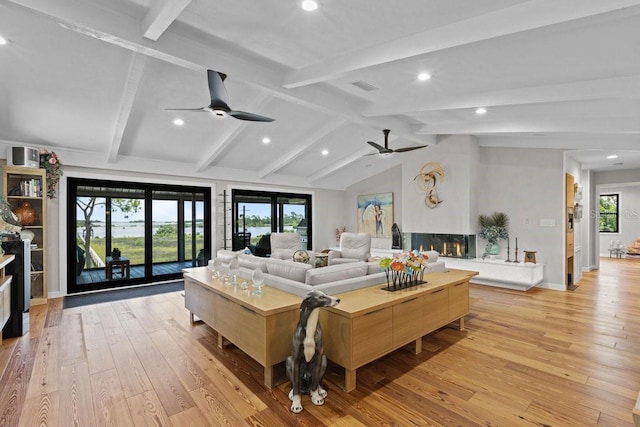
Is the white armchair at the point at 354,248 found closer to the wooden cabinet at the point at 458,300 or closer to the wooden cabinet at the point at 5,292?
the wooden cabinet at the point at 458,300

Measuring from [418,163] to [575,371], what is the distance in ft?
Result: 16.8

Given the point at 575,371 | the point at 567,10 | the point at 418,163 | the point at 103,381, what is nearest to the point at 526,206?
the point at 418,163

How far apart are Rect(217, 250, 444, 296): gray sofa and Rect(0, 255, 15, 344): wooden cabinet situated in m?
2.32

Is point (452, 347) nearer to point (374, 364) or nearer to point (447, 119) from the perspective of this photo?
point (374, 364)

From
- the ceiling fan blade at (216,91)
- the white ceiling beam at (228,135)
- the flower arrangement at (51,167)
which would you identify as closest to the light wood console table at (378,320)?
the ceiling fan blade at (216,91)

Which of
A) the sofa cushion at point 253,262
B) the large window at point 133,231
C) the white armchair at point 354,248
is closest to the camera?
the sofa cushion at point 253,262

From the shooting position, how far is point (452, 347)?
3.31 meters

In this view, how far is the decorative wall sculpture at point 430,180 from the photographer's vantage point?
6.85m

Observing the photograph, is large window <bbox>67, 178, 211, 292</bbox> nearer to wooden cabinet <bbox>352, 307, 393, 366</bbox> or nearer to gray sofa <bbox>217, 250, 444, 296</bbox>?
gray sofa <bbox>217, 250, 444, 296</bbox>

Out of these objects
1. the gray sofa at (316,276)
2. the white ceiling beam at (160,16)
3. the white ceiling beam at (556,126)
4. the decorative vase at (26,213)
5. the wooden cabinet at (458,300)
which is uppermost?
the white ceiling beam at (160,16)

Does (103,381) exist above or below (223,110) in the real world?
below

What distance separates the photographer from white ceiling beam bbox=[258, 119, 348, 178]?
18.1ft

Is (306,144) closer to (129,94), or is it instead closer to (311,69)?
A: (311,69)

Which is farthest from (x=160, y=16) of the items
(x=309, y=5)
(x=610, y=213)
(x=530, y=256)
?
(x=610, y=213)
